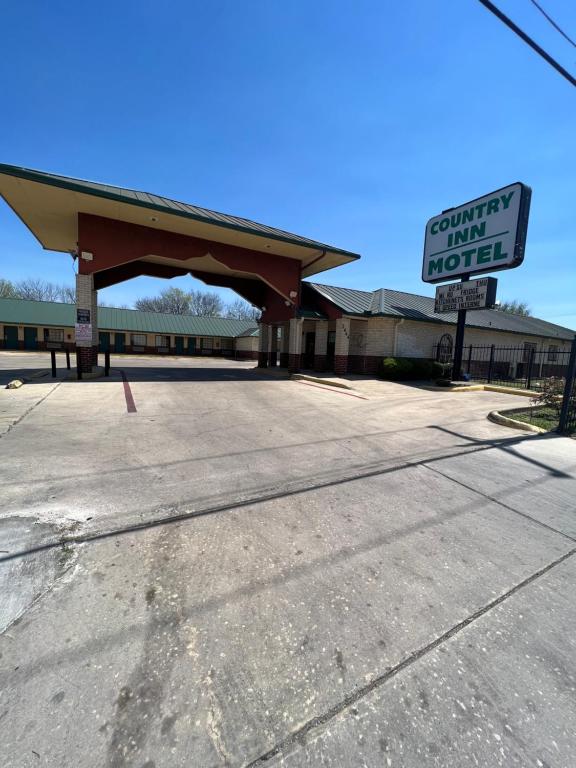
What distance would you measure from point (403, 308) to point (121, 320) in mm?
33558

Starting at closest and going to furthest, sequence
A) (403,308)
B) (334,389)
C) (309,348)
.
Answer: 1. (334,389)
2. (403,308)
3. (309,348)

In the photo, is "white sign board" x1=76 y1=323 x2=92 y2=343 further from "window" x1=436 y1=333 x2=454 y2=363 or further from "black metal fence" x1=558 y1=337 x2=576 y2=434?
"window" x1=436 y1=333 x2=454 y2=363

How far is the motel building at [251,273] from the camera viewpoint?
41.9 feet

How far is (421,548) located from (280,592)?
136cm

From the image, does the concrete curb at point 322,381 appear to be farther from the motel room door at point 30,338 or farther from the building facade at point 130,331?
the motel room door at point 30,338

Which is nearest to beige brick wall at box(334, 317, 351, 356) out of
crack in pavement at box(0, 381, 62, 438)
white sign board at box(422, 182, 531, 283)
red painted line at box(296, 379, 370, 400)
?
red painted line at box(296, 379, 370, 400)

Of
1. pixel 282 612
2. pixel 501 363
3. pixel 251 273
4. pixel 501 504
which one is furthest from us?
pixel 501 363

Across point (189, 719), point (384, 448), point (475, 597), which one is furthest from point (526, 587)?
point (384, 448)

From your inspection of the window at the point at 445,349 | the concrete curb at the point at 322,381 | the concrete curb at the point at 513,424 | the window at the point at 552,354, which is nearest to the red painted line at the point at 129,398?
the concrete curb at the point at 322,381

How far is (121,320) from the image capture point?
133 ft

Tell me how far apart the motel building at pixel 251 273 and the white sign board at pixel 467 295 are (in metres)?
2.50

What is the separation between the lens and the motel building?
12.8 metres

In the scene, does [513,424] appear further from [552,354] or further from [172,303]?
[172,303]

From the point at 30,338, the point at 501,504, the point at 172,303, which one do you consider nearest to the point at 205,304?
the point at 172,303
